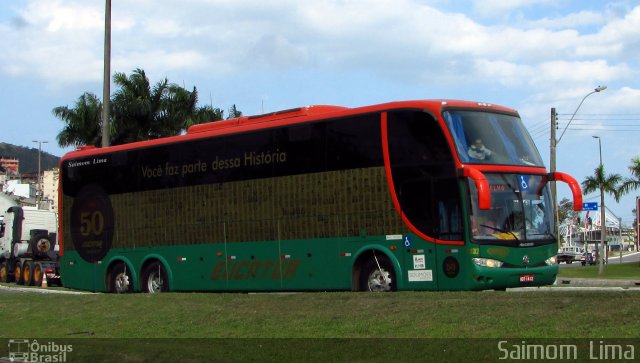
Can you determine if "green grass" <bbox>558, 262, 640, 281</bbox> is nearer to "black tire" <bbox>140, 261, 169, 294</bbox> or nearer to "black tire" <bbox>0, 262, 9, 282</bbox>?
"black tire" <bbox>140, 261, 169, 294</bbox>

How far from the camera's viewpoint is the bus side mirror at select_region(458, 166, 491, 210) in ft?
55.6

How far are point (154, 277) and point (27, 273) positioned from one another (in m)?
19.1

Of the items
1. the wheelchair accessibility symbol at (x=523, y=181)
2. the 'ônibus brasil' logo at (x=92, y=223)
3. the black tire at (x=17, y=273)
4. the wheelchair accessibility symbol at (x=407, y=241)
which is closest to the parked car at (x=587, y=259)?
the black tire at (x=17, y=273)

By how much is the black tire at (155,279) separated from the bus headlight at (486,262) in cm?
914

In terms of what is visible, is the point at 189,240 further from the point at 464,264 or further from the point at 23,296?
the point at 464,264

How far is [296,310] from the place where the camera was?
1566 cm

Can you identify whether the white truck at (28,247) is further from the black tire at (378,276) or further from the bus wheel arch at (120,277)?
the black tire at (378,276)

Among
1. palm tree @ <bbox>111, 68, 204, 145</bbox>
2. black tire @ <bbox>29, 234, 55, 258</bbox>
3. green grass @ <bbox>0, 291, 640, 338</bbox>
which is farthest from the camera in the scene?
palm tree @ <bbox>111, 68, 204, 145</bbox>

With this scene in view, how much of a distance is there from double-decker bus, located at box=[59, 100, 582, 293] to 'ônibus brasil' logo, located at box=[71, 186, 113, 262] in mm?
74

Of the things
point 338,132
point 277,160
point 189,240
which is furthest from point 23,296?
point 338,132

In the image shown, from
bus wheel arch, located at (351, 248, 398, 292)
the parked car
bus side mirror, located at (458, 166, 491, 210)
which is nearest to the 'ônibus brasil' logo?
bus wheel arch, located at (351, 248, 398, 292)

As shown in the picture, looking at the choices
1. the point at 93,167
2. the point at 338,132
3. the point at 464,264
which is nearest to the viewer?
the point at 464,264

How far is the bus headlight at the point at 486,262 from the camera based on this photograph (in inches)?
694
